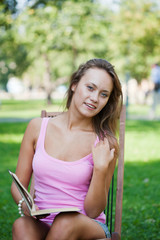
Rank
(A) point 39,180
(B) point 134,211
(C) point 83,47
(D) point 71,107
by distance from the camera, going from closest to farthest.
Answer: (A) point 39,180, (D) point 71,107, (B) point 134,211, (C) point 83,47

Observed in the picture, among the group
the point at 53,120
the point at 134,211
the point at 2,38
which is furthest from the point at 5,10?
the point at 2,38

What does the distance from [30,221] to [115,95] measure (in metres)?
1.07

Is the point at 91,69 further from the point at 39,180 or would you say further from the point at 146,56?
the point at 146,56

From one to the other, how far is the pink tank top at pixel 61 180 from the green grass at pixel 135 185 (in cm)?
152

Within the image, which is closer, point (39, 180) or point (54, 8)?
point (39, 180)

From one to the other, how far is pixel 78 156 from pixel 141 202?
2.85 meters

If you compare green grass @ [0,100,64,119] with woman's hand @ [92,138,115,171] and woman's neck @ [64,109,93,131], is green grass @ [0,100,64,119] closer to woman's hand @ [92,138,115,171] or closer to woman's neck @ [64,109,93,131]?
woman's neck @ [64,109,93,131]

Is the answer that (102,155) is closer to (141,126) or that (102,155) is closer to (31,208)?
(31,208)

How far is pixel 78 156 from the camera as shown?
2572mm

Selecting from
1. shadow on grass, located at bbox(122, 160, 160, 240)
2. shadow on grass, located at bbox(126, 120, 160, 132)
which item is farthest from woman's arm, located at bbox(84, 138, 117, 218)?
shadow on grass, located at bbox(126, 120, 160, 132)

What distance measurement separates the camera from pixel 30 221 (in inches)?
91.2

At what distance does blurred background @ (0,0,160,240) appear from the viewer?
A: 507 cm

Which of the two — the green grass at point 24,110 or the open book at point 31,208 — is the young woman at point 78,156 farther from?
the green grass at point 24,110

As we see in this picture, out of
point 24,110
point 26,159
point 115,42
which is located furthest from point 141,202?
point 115,42
